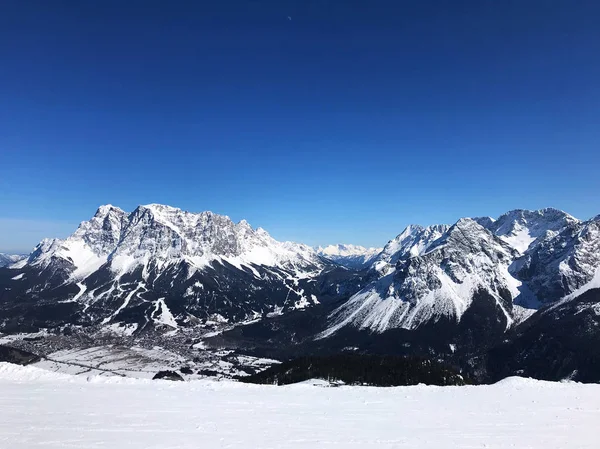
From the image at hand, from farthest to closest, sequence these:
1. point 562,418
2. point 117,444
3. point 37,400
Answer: point 37,400, point 562,418, point 117,444

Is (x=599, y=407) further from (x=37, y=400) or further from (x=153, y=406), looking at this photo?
(x=37, y=400)

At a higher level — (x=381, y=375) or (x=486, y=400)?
(x=486, y=400)

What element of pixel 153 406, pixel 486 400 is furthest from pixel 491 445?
pixel 153 406

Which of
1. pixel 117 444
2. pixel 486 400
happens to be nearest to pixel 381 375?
pixel 486 400

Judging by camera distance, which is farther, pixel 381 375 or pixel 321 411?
pixel 381 375

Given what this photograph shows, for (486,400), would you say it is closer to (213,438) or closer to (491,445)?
(491,445)

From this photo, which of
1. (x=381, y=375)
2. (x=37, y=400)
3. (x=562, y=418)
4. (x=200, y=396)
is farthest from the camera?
(x=381, y=375)
